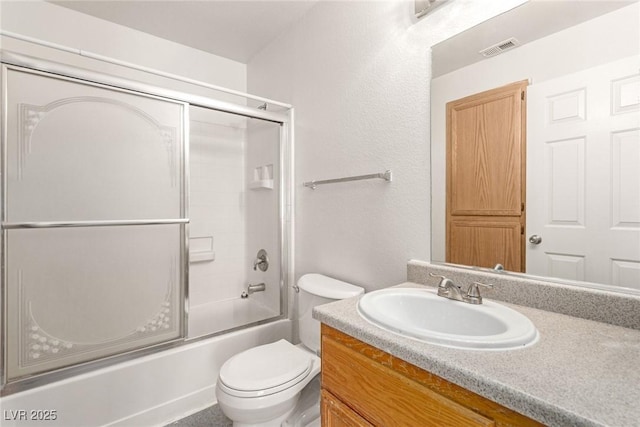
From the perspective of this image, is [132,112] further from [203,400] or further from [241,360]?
[203,400]

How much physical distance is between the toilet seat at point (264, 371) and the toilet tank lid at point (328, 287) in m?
0.31

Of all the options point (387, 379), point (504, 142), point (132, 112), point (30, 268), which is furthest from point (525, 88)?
point (30, 268)

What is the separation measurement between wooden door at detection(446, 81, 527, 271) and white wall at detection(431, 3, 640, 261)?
0.03 metres

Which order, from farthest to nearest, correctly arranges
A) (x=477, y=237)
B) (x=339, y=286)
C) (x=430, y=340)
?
(x=339, y=286), (x=477, y=237), (x=430, y=340)

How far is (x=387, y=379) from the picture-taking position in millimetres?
764

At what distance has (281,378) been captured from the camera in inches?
49.5

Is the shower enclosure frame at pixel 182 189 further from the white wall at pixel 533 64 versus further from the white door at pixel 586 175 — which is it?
the white door at pixel 586 175

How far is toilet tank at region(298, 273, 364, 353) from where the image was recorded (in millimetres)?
1497

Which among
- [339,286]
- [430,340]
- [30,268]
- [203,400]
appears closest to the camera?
[430,340]

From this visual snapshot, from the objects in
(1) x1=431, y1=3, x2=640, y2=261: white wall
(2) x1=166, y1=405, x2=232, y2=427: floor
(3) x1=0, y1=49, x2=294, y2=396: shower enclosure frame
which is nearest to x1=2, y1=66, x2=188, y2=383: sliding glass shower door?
(3) x1=0, y1=49, x2=294, y2=396: shower enclosure frame

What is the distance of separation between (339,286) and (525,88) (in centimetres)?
116

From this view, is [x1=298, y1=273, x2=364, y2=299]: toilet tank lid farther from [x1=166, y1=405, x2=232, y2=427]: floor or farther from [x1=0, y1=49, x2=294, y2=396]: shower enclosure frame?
[x1=166, y1=405, x2=232, y2=427]: floor

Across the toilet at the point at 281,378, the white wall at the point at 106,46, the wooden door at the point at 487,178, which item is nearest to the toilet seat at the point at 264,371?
the toilet at the point at 281,378

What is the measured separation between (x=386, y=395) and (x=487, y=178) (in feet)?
2.76
